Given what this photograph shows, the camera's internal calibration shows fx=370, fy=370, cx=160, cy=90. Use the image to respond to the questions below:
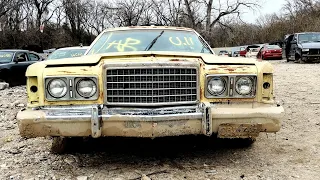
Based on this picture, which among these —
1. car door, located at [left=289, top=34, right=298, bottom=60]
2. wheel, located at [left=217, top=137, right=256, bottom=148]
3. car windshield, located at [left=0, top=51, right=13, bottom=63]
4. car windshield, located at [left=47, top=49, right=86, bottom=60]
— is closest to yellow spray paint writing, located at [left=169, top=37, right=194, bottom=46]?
wheel, located at [left=217, top=137, right=256, bottom=148]

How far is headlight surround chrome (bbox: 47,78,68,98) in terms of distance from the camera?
3.51 metres

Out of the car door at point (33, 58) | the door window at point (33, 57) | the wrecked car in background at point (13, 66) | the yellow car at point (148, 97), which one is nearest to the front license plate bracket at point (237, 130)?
the yellow car at point (148, 97)

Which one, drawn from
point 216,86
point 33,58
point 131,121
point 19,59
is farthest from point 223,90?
point 33,58

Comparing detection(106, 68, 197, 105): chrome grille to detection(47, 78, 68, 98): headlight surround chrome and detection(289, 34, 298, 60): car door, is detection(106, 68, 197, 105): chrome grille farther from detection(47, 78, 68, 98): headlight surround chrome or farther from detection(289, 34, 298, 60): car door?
detection(289, 34, 298, 60): car door

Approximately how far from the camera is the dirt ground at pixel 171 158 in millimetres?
3633

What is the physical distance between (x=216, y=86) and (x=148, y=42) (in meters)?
1.55

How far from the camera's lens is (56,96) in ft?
11.5

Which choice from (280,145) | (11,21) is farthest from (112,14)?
(280,145)

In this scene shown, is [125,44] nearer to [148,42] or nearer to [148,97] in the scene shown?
[148,42]

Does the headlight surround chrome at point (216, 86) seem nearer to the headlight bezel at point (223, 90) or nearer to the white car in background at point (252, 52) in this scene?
the headlight bezel at point (223, 90)

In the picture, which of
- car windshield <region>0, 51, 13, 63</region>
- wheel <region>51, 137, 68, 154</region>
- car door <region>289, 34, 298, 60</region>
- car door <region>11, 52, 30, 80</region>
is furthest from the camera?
car door <region>289, 34, 298, 60</region>

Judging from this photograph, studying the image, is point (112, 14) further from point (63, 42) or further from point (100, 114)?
point (100, 114)

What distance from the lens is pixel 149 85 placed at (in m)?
3.50

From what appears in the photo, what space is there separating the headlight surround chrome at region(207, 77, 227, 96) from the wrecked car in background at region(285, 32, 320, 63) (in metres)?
16.2
